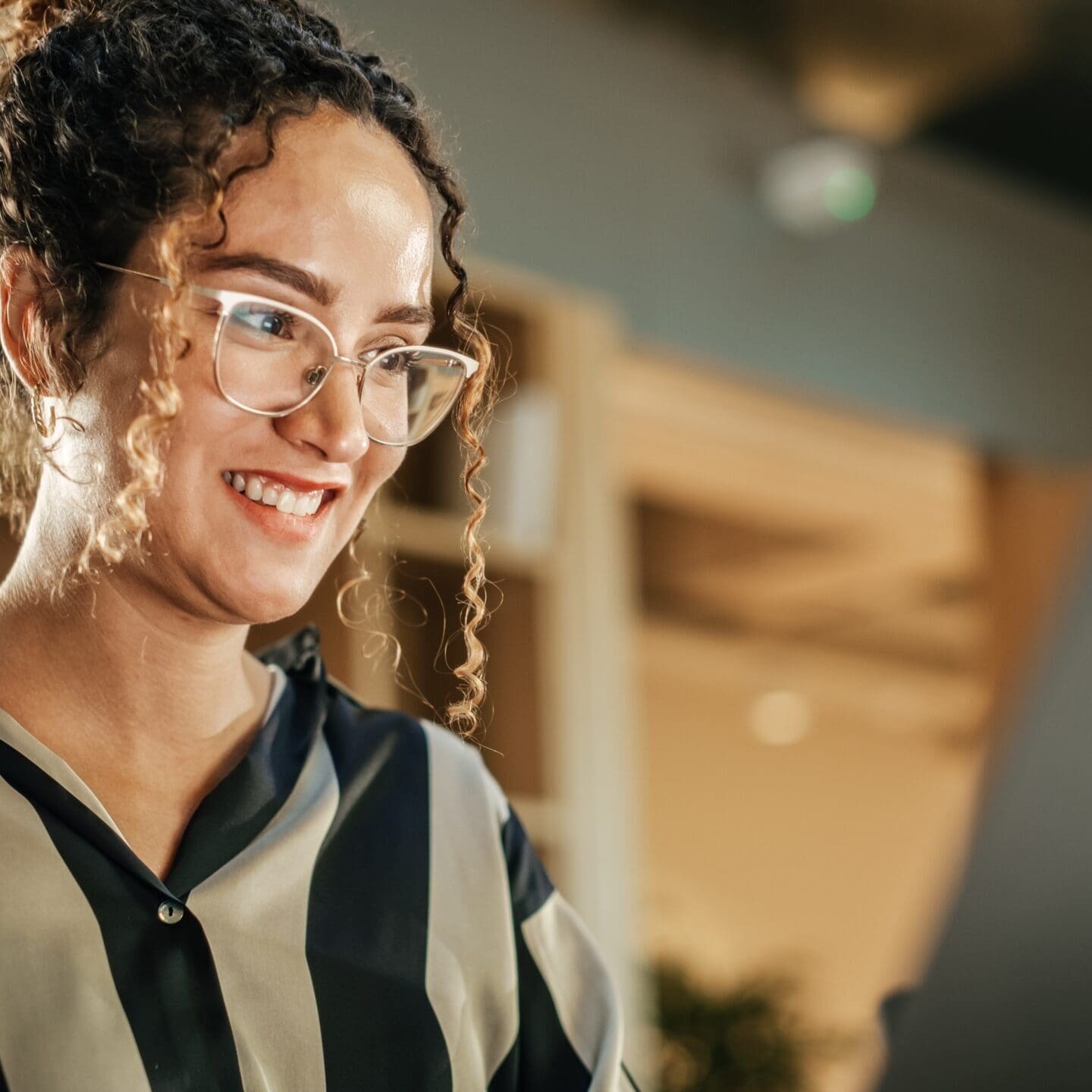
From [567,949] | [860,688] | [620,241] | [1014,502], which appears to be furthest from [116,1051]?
[860,688]

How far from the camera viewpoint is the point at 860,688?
843 cm

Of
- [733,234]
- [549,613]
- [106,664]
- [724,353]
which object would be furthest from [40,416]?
[733,234]

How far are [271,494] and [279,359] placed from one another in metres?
0.09

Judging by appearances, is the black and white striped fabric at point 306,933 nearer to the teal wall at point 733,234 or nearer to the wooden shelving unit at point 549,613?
the wooden shelving unit at point 549,613

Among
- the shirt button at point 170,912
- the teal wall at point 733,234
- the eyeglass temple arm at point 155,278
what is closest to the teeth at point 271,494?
the eyeglass temple arm at point 155,278

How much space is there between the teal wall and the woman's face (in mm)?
1896

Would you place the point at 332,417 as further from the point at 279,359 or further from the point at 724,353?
the point at 724,353

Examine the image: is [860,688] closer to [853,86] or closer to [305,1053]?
[853,86]

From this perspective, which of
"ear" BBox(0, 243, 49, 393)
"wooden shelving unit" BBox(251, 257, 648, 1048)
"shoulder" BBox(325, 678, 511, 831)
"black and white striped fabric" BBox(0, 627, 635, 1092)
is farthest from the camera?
"wooden shelving unit" BBox(251, 257, 648, 1048)

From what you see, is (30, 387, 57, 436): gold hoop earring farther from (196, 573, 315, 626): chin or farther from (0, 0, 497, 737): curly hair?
(196, 573, 315, 626): chin

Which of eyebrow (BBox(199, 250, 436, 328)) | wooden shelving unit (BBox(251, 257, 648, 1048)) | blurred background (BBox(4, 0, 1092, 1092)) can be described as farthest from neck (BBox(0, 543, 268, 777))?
wooden shelving unit (BBox(251, 257, 648, 1048))

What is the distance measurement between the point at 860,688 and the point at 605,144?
17.9 feet

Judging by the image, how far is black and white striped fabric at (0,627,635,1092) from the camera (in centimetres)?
93

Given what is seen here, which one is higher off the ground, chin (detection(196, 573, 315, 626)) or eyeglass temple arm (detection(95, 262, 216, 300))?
eyeglass temple arm (detection(95, 262, 216, 300))
